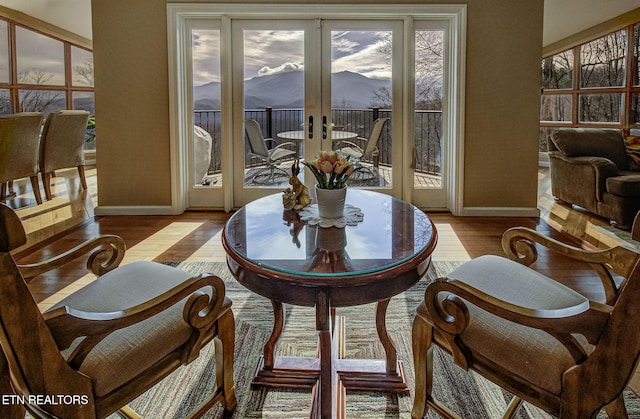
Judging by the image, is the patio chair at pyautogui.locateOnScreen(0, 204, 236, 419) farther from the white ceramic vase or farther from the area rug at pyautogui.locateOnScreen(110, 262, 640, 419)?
the white ceramic vase

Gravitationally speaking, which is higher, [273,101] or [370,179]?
[273,101]

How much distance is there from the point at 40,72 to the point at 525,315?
29.7 feet

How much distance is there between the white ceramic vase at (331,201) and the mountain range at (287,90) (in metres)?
3.31

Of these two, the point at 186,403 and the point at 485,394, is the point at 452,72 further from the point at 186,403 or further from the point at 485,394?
the point at 186,403

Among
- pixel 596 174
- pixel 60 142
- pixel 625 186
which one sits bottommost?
pixel 625 186

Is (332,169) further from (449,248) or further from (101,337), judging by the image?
(449,248)

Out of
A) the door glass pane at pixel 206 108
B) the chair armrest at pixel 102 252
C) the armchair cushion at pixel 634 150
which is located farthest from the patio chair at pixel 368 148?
the chair armrest at pixel 102 252

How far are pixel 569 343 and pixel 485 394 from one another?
2.77 ft

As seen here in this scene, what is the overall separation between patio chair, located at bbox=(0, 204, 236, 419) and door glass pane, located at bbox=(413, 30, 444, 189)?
4031 millimetres

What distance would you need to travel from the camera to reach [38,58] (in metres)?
8.19

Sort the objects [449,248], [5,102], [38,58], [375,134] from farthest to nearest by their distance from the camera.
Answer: [38,58] → [5,102] → [375,134] → [449,248]

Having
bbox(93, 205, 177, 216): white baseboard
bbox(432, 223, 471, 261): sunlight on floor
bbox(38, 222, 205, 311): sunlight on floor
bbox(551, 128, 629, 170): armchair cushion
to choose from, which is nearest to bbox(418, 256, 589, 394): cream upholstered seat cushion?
bbox(432, 223, 471, 261): sunlight on floor

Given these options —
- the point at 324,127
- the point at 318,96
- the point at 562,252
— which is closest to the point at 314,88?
the point at 318,96

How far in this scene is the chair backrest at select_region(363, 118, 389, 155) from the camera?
5430mm
